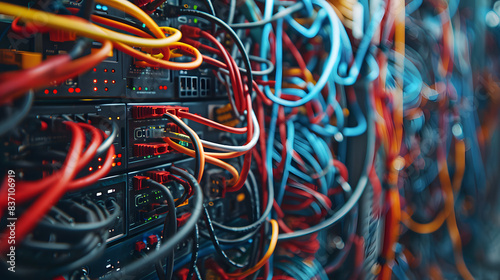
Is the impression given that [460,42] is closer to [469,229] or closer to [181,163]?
[469,229]

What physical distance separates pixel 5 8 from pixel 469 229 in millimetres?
2202

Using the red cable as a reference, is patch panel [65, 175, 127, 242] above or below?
below

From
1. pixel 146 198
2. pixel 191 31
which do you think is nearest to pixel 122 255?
pixel 146 198

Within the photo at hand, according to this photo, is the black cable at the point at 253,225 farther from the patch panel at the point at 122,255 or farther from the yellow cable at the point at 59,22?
the yellow cable at the point at 59,22

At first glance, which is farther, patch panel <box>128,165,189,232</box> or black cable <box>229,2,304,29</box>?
black cable <box>229,2,304,29</box>

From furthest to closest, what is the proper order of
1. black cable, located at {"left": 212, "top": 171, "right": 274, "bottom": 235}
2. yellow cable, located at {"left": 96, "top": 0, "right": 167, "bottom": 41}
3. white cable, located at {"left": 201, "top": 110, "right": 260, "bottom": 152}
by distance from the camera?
black cable, located at {"left": 212, "top": 171, "right": 274, "bottom": 235} → white cable, located at {"left": 201, "top": 110, "right": 260, "bottom": 152} → yellow cable, located at {"left": 96, "top": 0, "right": 167, "bottom": 41}

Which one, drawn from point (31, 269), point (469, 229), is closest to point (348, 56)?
point (31, 269)

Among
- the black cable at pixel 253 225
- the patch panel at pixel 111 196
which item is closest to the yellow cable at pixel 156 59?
the patch panel at pixel 111 196

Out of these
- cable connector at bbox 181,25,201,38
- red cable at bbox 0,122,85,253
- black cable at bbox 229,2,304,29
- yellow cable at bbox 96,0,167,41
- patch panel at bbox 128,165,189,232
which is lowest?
patch panel at bbox 128,165,189,232

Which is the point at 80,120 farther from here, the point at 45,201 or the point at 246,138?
the point at 246,138

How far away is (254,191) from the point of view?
696mm

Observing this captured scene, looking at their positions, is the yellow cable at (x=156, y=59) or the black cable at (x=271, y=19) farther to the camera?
the black cable at (x=271, y=19)

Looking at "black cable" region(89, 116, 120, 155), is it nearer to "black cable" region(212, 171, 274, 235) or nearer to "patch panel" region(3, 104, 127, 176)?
"patch panel" region(3, 104, 127, 176)

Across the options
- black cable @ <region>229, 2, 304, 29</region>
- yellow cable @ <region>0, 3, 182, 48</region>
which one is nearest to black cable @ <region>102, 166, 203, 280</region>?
yellow cable @ <region>0, 3, 182, 48</region>
